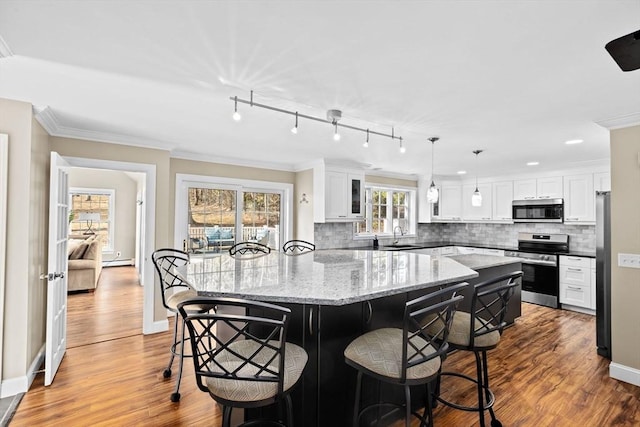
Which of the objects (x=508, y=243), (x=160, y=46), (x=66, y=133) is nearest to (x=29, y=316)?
(x=66, y=133)

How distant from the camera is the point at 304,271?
2248mm

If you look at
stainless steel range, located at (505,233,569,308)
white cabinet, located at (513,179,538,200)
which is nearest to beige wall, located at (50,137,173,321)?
stainless steel range, located at (505,233,569,308)

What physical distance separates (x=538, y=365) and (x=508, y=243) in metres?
3.71

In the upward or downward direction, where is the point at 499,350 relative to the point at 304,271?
downward

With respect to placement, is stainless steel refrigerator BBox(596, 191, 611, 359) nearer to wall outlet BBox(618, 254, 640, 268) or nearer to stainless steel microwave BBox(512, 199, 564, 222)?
wall outlet BBox(618, 254, 640, 268)

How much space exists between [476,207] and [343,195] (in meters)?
3.03

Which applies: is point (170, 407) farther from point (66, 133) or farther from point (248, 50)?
point (66, 133)

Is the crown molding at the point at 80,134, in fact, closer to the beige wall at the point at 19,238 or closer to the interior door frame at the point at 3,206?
the beige wall at the point at 19,238

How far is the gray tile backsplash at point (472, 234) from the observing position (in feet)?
17.4

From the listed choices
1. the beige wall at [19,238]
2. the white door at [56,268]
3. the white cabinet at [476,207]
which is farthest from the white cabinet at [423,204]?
the beige wall at [19,238]

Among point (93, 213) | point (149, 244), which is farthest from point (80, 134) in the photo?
point (93, 213)

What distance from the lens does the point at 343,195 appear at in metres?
5.25

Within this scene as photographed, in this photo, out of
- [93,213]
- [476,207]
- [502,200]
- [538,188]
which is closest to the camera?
[538,188]

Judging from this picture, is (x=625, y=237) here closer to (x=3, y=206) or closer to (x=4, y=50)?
(x=4, y=50)
